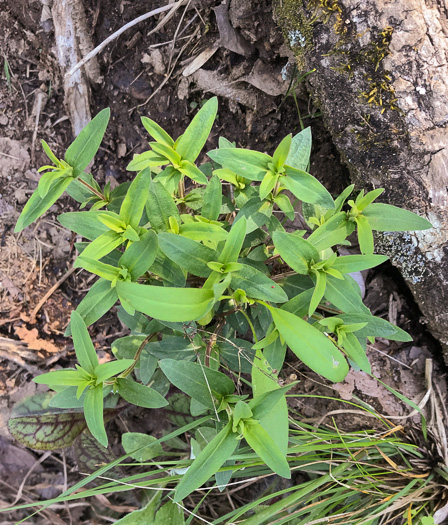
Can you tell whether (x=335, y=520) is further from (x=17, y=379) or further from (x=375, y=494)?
(x=17, y=379)

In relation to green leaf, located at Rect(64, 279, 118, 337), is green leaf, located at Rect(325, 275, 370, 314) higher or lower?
higher

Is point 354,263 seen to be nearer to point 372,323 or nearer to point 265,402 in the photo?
point 372,323

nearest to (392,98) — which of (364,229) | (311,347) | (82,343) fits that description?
(364,229)

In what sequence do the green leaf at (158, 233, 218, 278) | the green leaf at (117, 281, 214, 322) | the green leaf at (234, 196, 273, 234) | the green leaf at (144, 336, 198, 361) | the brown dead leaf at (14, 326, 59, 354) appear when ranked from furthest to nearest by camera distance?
the brown dead leaf at (14, 326, 59, 354), the green leaf at (144, 336, 198, 361), the green leaf at (234, 196, 273, 234), the green leaf at (158, 233, 218, 278), the green leaf at (117, 281, 214, 322)

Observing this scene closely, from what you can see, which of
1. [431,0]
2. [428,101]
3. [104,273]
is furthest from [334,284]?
[431,0]

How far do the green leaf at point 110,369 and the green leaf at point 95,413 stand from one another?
5 centimetres

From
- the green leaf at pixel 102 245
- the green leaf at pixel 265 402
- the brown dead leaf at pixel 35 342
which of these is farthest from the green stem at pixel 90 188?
the brown dead leaf at pixel 35 342

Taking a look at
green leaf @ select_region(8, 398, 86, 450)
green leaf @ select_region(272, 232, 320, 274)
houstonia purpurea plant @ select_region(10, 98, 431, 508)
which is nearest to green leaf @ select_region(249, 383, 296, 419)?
houstonia purpurea plant @ select_region(10, 98, 431, 508)

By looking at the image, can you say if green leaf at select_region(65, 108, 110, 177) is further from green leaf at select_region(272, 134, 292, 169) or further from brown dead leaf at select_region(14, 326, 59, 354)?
brown dead leaf at select_region(14, 326, 59, 354)

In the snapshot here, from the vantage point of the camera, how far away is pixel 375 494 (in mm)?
1837

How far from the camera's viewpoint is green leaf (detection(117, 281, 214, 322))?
3.44 feet

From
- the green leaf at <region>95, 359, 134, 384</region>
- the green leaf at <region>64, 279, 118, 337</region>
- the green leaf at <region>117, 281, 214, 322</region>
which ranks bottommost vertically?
the green leaf at <region>95, 359, 134, 384</region>

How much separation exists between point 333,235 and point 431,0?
966 millimetres

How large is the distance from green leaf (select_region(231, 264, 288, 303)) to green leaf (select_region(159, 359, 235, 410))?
0.26 m
